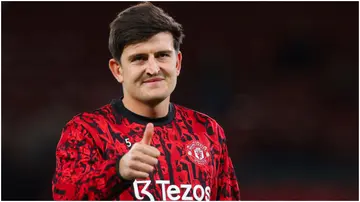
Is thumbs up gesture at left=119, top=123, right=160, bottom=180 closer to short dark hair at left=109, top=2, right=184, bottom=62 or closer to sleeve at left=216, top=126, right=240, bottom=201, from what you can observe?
short dark hair at left=109, top=2, right=184, bottom=62

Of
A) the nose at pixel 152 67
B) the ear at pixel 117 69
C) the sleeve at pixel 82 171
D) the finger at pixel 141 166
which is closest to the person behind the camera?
the finger at pixel 141 166

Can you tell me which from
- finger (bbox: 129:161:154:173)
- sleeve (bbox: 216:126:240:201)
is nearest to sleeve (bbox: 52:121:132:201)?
finger (bbox: 129:161:154:173)

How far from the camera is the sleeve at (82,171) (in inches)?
96.3

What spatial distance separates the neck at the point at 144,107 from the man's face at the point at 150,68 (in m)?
0.04

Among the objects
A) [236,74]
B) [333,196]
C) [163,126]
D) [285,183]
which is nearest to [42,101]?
[236,74]

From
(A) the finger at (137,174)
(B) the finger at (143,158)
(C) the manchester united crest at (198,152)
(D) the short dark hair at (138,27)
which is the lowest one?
(A) the finger at (137,174)

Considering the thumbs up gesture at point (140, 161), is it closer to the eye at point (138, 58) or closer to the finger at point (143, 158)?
the finger at point (143, 158)

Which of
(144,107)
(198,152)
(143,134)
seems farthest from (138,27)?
(198,152)

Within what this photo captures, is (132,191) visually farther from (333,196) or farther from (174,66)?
(333,196)

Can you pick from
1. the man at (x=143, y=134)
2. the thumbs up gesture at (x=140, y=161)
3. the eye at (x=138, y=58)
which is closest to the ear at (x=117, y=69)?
the man at (x=143, y=134)

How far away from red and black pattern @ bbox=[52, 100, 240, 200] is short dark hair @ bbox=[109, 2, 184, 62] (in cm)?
32

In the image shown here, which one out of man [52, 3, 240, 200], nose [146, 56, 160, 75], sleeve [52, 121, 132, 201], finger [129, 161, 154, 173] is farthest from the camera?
nose [146, 56, 160, 75]

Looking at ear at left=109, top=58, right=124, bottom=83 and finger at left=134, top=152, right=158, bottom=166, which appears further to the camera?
ear at left=109, top=58, right=124, bottom=83

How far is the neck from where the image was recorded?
9.47 ft
